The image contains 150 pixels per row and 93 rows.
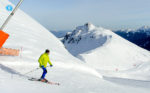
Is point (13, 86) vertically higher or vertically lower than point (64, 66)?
lower

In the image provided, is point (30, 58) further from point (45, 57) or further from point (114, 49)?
point (114, 49)

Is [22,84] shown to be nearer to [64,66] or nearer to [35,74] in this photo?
[35,74]

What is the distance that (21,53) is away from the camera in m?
18.8

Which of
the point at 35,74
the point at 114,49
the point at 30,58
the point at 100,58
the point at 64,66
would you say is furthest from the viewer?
the point at 114,49

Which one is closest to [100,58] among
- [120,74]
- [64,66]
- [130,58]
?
[130,58]

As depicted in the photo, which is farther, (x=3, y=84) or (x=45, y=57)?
(x=45, y=57)

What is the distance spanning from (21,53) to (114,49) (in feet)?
350

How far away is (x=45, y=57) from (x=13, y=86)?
270cm

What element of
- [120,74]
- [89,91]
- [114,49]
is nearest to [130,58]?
[114,49]

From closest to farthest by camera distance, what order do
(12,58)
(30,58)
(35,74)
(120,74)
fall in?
(35,74), (12,58), (30,58), (120,74)

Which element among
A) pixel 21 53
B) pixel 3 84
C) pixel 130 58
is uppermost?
pixel 130 58

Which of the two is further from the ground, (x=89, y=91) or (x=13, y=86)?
(x=89, y=91)

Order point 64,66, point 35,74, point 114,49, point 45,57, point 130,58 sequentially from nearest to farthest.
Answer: point 45,57 < point 35,74 < point 64,66 < point 130,58 < point 114,49

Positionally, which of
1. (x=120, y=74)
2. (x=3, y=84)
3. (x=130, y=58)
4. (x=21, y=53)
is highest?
(x=130, y=58)
